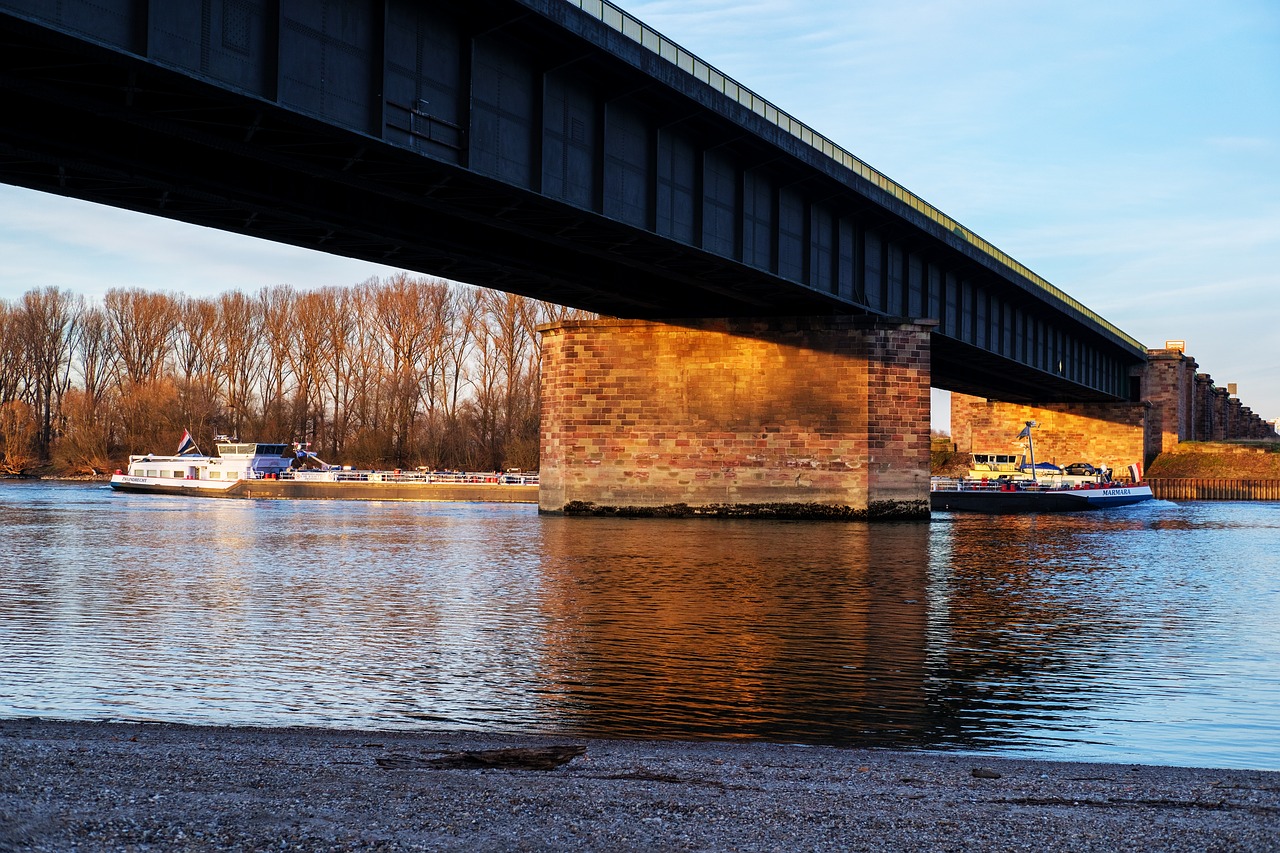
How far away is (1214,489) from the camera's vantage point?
4058 inches

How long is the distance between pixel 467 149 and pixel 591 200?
5.84 m

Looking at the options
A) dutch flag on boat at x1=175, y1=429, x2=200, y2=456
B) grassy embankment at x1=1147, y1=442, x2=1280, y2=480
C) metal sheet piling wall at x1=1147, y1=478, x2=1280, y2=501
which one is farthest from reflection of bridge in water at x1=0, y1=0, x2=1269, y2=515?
dutch flag on boat at x1=175, y1=429, x2=200, y2=456

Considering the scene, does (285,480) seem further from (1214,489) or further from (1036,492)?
(1214,489)

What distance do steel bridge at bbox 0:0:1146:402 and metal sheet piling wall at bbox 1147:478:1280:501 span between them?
59.6 m

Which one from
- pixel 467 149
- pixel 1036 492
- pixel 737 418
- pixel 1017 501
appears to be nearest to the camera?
pixel 467 149

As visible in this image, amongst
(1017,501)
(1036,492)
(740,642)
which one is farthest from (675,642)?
(1036,492)

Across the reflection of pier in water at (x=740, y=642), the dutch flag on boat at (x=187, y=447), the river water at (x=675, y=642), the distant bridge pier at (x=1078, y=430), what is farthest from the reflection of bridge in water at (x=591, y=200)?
the dutch flag on boat at (x=187, y=447)

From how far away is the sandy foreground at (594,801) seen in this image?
6707 millimetres

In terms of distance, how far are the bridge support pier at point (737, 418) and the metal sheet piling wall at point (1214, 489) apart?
5975cm

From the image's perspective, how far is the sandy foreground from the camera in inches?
264

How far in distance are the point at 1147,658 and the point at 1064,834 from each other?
1030 centimetres

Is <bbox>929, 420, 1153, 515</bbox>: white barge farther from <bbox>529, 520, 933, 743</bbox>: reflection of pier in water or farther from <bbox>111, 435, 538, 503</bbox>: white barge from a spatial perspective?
<bbox>529, 520, 933, 743</bbox>: reflection of pier in water

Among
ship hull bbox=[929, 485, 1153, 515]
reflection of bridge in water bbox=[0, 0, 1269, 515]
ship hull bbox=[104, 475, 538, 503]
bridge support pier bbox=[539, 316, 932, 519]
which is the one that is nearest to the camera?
reflection of bridge in water bbox=[0, 0, 1269, 515]

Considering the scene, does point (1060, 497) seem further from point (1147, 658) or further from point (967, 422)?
point (1147, 658)
